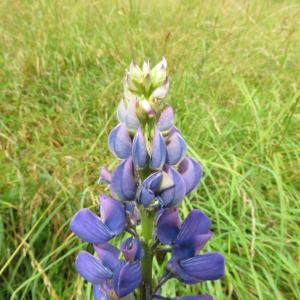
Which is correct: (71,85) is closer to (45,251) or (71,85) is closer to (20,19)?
(20,19)

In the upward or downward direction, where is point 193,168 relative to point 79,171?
downward

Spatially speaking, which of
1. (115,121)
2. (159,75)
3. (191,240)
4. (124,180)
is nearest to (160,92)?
(159,75)

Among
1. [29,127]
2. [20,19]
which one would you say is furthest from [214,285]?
[20,19]

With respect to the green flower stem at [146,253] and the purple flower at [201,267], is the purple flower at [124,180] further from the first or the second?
the purple flower at [201,267]

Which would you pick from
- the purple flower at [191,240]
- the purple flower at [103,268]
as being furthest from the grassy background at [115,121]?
the purple flower at [191,240]

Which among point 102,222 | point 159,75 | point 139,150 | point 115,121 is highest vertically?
point 115,121

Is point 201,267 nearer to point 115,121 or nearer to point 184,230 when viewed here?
point 184,230
